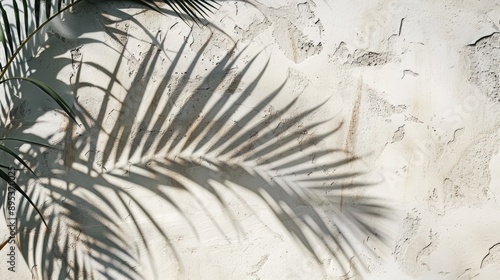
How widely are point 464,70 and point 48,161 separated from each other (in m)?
1.48

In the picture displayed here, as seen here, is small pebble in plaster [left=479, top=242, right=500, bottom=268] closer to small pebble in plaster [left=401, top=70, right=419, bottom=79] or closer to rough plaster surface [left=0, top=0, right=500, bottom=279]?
rough plaster surface [left=0, top=0, right=500, bottom=279]

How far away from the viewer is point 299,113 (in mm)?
2191

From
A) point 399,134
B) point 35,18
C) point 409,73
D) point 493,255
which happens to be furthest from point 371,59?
point 35,18

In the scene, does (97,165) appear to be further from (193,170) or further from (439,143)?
(439,143)

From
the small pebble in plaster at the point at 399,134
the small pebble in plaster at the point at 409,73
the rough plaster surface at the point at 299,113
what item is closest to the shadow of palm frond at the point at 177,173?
the rough plaster surface at the point at 299,113

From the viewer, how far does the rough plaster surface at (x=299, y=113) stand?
2088mm

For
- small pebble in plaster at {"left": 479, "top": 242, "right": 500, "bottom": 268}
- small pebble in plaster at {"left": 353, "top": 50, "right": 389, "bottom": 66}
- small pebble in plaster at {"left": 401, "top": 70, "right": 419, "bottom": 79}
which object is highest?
small pebble in plaster at {"left": 353, "top": 50, "right": 389, "bottom": 66}

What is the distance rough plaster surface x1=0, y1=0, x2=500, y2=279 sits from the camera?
2088 mm

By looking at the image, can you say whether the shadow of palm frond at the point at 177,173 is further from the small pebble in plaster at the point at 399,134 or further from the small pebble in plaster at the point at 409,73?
the small pebble in plaster at the point at 409,73

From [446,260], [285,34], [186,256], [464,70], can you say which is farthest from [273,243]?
[464,70]

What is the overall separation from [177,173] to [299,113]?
47 cm

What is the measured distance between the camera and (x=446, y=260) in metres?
2.10

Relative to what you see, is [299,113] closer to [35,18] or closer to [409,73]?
[409,73]

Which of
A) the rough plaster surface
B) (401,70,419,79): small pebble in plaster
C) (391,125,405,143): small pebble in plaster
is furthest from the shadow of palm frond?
(401,70,419,79): small pebble in plaster
